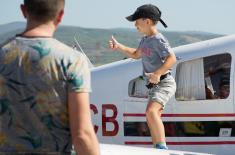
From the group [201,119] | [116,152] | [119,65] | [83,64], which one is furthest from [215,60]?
[83,64]

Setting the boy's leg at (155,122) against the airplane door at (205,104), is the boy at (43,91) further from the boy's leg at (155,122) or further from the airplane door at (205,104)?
the airplane door at (205,104)

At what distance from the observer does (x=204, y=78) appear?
23.5 feet

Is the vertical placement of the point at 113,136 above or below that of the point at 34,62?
below

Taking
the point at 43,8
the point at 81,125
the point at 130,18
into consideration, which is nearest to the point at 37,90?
the point at 81,125

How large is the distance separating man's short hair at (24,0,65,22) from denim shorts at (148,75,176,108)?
11.7 feet

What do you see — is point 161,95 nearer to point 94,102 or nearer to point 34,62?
point 94,102

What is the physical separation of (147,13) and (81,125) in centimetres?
372

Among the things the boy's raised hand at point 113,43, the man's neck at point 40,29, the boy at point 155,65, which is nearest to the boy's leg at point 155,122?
the boy at point 155,65

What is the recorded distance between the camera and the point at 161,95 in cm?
643

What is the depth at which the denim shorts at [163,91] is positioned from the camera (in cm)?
643

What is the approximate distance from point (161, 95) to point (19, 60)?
3609 millimetres

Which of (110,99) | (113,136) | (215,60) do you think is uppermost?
(215,60)

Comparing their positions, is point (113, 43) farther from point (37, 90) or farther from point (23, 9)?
point (37, 90)

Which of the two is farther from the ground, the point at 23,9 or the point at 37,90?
the point at 23,9
